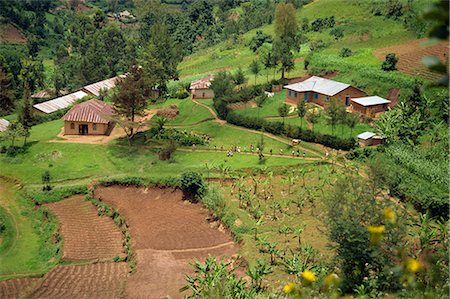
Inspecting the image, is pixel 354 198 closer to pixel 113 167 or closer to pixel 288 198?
pixel 288 198

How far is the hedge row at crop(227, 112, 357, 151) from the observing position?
3725 cm

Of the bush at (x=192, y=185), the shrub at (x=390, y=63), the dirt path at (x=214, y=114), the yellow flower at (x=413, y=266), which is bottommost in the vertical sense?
the bush at (x=192, y=185)

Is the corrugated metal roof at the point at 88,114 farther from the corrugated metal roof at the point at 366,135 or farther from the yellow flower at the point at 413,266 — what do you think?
the yellow flower at the point at 413,266

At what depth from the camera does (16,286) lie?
22.2m

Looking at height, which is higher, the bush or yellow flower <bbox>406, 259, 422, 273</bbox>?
yellow flower <bbox>406, 259, 422, 273</bbox>

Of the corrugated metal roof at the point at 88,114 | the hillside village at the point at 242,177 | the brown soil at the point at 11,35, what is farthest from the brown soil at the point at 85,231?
the brown soil at the point at 11,35

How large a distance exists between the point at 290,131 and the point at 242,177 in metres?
9.46

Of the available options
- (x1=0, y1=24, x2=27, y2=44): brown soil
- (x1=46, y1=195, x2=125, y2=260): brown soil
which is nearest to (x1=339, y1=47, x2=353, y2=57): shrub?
(x1=46, y1=195, x2=125, y2=260): brown soil

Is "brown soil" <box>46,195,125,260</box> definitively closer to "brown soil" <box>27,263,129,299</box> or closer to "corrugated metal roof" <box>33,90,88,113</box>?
"brown soil" <box>27,263,129,299</box>

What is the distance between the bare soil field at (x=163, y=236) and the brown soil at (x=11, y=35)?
66576 millimetres

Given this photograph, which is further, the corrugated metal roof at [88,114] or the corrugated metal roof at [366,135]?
the corrugated metal roof at [88,114]

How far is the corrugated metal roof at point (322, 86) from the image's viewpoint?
44.5 meters

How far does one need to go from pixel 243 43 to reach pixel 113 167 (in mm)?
48747

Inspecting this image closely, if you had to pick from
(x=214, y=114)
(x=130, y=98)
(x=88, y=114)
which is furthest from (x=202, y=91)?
(x=88, y=114)
